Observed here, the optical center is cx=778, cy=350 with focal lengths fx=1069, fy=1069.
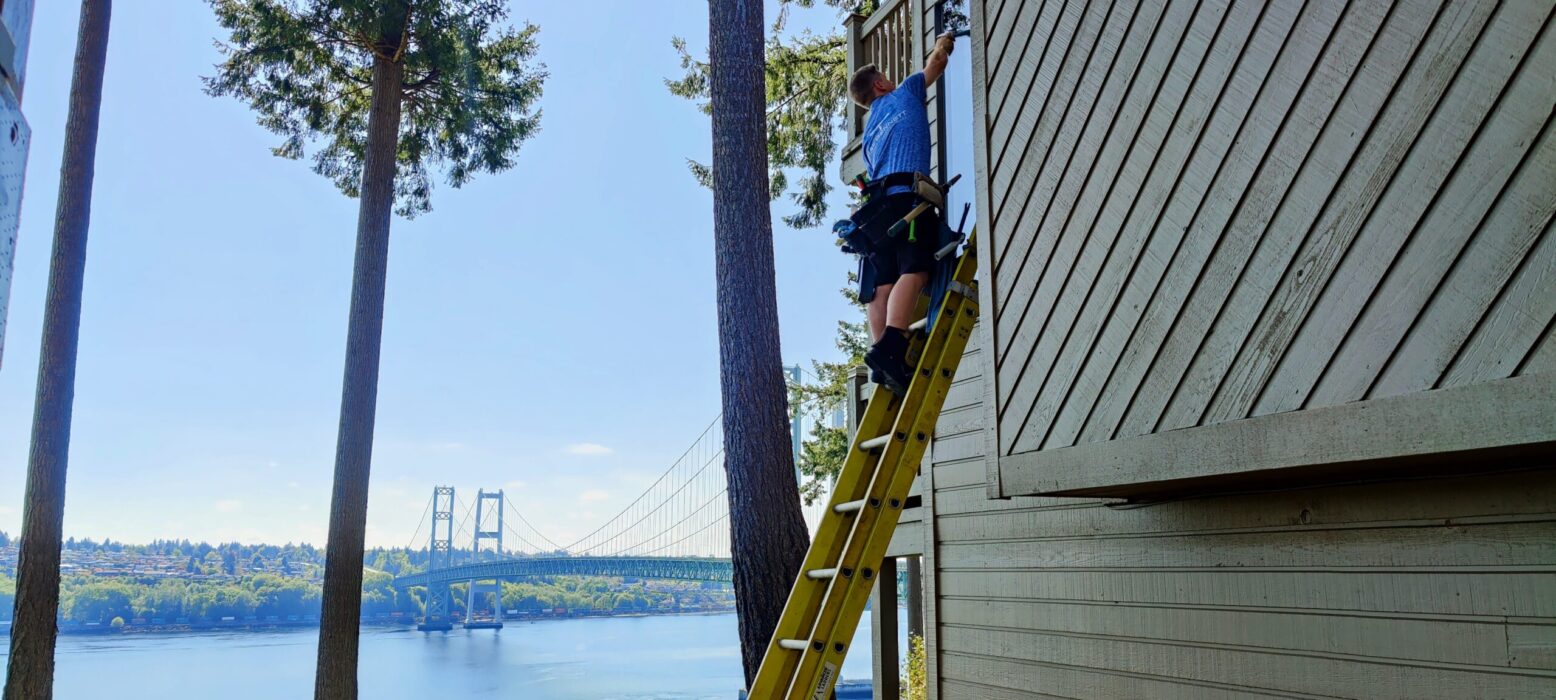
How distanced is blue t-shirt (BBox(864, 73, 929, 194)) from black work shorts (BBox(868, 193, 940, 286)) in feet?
0.23

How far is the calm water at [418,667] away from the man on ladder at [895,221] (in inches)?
1012

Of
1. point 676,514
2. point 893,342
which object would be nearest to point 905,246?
point 893,342

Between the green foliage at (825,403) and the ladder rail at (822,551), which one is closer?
the ladder rail at (822,551)

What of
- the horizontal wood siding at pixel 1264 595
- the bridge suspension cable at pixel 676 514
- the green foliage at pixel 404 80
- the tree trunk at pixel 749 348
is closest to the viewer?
the horizontal wood siding at pixel 1264 595

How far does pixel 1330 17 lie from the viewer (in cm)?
204

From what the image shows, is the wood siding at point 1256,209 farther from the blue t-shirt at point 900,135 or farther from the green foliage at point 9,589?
the green foliage at point 9,589

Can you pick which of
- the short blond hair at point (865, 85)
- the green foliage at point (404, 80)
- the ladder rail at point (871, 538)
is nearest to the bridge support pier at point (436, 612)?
the green foliage at point (404, 80)

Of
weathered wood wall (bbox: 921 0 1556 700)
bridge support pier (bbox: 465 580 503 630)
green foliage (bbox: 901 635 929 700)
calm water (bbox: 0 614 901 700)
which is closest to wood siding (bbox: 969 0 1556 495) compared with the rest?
weathered wood wall (bbox: 921 0 1556 700)

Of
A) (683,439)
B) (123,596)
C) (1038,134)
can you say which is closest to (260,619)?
(123,596)

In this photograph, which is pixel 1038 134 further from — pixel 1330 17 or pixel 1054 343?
pixel 1330 17

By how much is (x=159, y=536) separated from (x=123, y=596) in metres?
12.9

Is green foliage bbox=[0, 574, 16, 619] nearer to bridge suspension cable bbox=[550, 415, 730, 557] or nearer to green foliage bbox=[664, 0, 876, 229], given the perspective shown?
green foliage bbox=[664, 0, 876, 229]

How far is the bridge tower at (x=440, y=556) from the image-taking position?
34.5m

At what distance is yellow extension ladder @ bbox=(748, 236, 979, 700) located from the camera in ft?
8.53
